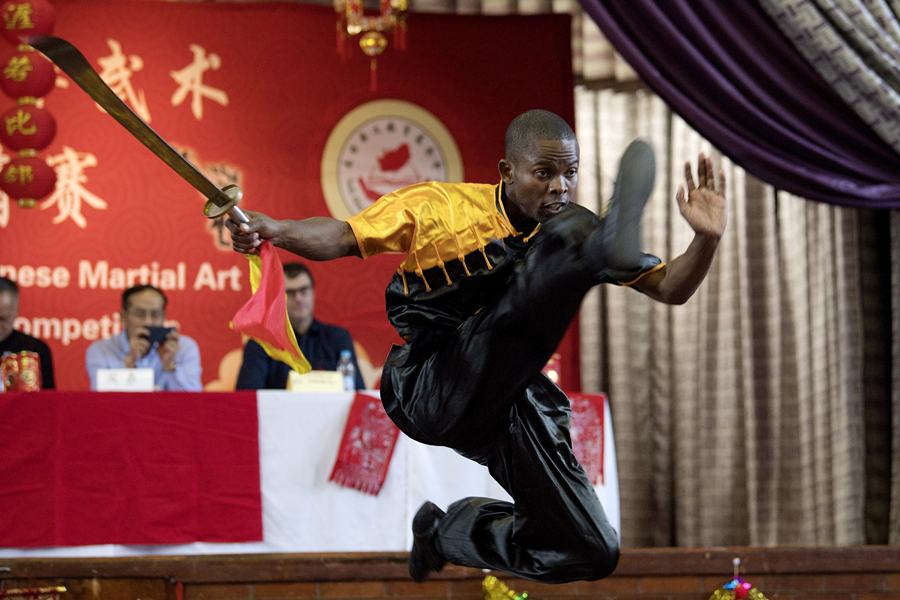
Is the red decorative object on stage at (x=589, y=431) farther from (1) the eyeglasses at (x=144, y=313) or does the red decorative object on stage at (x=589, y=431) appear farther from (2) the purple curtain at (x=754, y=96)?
(1) the eyeglasses at (x=144, y=313)

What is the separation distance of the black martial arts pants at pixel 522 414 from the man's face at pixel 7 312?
2607 mm

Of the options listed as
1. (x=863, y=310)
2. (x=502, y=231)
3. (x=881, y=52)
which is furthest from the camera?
(x=863, y=310)

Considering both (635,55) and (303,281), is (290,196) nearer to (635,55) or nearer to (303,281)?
(303,281)

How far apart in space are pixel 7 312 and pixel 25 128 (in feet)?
Answer: 2.75

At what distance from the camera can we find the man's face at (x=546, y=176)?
73.7 inches

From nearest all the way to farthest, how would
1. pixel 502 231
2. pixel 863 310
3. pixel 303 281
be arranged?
1. pixel 502 231
2. pixel 303 281
3. pixel 863 310

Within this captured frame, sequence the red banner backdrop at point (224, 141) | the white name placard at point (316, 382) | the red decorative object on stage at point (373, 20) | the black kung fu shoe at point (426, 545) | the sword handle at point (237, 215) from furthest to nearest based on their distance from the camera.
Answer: the red banner backdrop at point (224, 141) → the red decorative object on stage at point (373, 20) → the white name placard at point (316, 382) → the black kung fu shoe at point (426, 545) → the sword handle at point (237, 215)

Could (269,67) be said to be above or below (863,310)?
above

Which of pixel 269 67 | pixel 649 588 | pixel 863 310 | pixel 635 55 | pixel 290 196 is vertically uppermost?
pixel 269 67

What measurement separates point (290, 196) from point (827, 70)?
2841 mm

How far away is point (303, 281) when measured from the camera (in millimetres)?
4055

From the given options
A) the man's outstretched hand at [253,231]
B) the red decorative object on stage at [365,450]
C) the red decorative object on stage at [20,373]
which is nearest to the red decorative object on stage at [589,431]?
the red decorative object on stage at [365,450]

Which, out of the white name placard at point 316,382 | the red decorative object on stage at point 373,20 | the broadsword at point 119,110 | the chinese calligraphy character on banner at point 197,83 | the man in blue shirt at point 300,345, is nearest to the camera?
the broadsword at point 119,110

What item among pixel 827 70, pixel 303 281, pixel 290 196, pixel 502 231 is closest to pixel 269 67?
pixel 290 196
